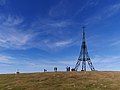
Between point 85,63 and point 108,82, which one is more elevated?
point 85,63

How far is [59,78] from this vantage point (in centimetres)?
4038

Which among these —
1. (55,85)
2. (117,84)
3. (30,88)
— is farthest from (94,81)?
(30,88)

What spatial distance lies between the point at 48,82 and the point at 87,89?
28.4 feet

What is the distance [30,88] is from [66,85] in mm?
6099

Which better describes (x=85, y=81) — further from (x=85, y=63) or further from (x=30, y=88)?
(x=85, y=63)

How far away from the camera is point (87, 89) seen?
3144 cm

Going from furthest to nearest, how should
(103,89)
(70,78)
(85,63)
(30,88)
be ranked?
(85,63) → (70,78) → (30,88) → (103,89)

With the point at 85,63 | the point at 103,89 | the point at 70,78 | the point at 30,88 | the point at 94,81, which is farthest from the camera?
the point at 85,63

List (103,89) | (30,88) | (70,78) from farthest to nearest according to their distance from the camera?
(70,78) → (30,88) → (103,89)

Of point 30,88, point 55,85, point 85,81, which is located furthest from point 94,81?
point 30,88

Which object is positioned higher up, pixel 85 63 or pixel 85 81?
pixel 85 63

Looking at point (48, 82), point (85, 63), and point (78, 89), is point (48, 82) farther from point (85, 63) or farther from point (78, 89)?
point (85, 63)

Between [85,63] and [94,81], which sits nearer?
[94,81]

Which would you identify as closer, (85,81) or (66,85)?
(66,85)
